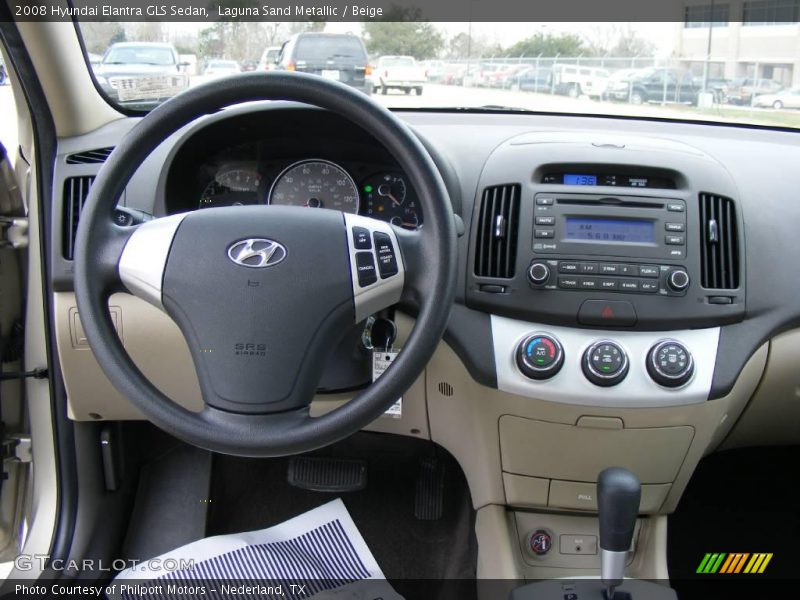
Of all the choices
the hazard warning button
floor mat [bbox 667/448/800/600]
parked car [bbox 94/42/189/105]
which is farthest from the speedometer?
floor mat [bbox 667/448/800/600]

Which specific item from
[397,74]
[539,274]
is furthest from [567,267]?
[397,74]

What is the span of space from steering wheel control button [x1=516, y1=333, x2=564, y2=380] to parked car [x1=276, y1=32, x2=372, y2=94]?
688 millimetres

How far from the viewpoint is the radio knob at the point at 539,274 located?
5.12 ft

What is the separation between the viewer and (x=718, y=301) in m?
1.57

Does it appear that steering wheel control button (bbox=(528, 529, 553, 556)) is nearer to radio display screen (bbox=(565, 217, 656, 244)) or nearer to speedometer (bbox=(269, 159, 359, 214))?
radio display screen (bbox=(565, 217, 656, 244))

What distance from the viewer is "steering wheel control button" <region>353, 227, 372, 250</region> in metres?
1.24

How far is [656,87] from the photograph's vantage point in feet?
6.07

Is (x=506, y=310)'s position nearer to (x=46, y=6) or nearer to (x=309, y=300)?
(x=309, y=300)

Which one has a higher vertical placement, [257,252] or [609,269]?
[257,252]

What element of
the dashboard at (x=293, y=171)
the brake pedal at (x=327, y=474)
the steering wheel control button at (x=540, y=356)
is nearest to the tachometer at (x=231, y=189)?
the dashboard at (x=293, y=171)

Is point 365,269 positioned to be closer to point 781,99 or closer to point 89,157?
point 89,157

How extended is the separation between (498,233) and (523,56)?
0.51m

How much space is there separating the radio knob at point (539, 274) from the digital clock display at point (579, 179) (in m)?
0.22

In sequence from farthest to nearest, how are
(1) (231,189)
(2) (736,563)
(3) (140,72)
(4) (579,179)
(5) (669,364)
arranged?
1. (2) (736,563)
2. (3) (140,72)
3. (1) (231,189)
4. (4) (579,179)
5. (5) (669,364)
